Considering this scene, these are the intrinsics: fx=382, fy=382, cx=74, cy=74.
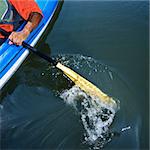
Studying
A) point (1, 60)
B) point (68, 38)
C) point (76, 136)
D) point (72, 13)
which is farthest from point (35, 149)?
point (72, 13)

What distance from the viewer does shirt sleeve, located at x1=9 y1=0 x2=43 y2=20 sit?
411 cm

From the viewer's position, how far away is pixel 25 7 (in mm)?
4121

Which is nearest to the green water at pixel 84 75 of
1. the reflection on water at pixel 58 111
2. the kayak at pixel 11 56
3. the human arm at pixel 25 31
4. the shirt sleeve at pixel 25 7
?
the reflection on water at pixel 58 111

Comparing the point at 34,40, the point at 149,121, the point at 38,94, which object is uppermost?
the point at 34,40

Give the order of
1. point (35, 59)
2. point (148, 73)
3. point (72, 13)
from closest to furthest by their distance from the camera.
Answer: point (148, 73)
point (35, 59)
point (72, 13)

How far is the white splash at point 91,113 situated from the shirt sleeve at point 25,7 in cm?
94

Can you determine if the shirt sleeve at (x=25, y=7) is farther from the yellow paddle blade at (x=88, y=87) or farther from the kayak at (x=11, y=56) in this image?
the yellow paddle blade at (x=88, y=87)

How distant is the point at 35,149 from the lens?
351 centimetres

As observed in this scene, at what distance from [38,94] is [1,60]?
1.75 feet

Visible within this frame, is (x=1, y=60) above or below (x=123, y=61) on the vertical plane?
above

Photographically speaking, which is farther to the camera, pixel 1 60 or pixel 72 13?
pixel 72 13

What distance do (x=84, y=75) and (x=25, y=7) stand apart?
101cm

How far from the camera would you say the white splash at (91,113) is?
3.57 metres

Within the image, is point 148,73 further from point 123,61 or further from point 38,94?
point 38,94
